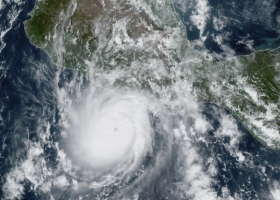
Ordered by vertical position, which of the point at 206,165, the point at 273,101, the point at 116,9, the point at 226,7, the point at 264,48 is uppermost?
the point at 116,9

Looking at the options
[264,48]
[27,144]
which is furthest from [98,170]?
[264,48]

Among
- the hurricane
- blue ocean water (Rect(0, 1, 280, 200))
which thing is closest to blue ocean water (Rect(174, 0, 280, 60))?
blue ocean water (Rect(0, 1, 280, 200))

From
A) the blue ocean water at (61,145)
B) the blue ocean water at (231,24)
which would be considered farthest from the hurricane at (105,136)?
the blue ocean water at (231,24)

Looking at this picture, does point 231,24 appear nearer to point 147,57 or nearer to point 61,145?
point 147,57

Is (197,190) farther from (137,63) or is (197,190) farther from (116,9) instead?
(116,9)

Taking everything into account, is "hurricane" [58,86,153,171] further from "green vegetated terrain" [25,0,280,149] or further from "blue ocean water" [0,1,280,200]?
"green vegetated terrain" [25,0,280,149]

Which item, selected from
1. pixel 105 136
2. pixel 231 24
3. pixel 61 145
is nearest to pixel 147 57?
pixel 231 24

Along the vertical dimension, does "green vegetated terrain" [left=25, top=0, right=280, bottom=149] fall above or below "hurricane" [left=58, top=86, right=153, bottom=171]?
above
